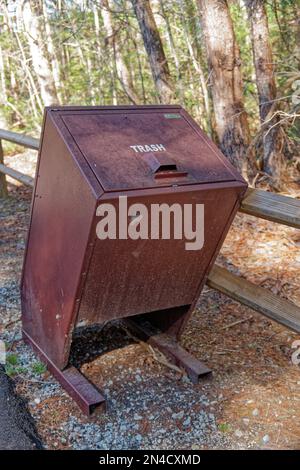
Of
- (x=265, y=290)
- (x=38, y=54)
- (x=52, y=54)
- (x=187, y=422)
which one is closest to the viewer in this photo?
(x=187, y=422)

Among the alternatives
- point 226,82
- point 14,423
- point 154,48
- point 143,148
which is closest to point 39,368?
point 14,423

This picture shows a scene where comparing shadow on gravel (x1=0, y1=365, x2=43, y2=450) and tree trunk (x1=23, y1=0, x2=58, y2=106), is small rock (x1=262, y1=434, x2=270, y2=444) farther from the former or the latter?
tree trunk (x1=23, y1=0, x2=58, y2=106)

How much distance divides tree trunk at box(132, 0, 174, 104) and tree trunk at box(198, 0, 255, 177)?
5.54ft

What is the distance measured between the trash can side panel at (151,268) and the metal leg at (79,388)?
15.2 inches

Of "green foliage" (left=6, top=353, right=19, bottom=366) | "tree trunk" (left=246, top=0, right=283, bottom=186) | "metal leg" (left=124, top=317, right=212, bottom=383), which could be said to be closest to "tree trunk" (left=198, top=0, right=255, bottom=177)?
"tree trunk" (left=246, top=0, right=283, bottom=186)

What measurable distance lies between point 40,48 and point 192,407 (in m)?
9.91

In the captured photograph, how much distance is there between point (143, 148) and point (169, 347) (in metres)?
1.39

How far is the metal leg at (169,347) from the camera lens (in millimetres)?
3336

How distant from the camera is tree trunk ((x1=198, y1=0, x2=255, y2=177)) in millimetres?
5832

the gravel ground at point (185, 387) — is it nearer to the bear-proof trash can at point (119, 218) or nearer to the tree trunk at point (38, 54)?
the bear-proof trash can at point (119, 218)

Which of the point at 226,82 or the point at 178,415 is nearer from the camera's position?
the point at 178,415

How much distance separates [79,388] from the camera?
312 cm

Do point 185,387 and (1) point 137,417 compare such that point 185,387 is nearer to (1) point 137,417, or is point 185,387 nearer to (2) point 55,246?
(1) point 137,417

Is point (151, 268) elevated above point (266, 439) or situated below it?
above
